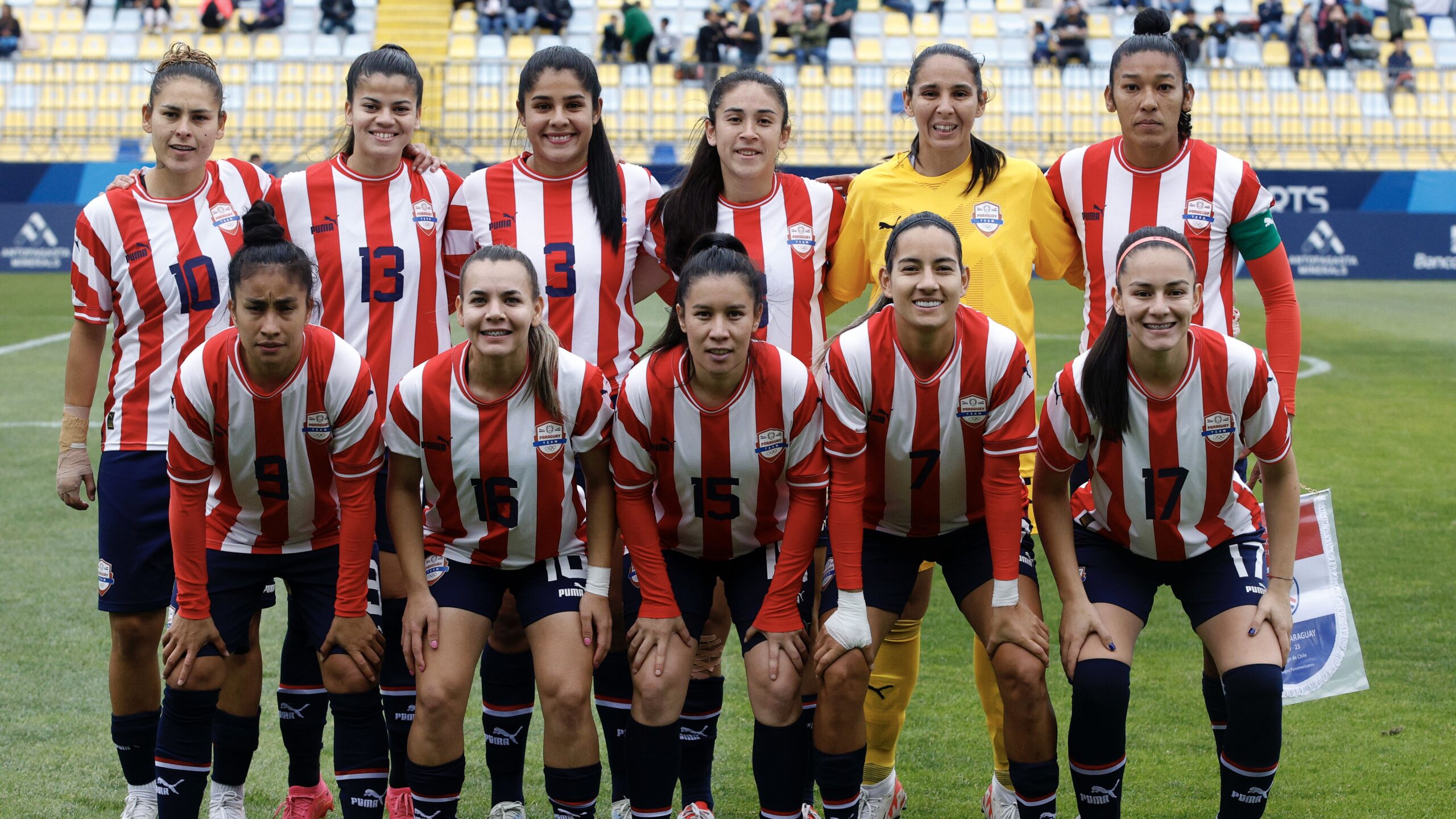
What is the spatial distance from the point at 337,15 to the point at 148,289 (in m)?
20.5

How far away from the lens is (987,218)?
13.1 feet

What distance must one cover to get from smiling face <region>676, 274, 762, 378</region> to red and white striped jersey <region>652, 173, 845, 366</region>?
0.49 metres

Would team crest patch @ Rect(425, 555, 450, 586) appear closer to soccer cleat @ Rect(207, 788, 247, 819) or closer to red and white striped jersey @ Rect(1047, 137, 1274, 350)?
soccer cleat @ Rect(207, 788, 247, 819)

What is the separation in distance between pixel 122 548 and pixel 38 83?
20.8 metres

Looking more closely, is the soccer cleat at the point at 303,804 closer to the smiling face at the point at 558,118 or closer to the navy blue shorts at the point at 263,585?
the navy blue shorts at the point at 263,585

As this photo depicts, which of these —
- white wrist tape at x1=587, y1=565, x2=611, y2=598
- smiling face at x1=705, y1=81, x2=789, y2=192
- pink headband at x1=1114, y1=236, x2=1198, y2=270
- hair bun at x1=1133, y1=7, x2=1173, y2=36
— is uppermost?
hair bun at x1=1133, y1=7, x2=1173, y2=36

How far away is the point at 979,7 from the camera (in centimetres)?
2378

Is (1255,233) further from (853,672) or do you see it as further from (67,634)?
(67,634)

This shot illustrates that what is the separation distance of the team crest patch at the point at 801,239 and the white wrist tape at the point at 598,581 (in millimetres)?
1092

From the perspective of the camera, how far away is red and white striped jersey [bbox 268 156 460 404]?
399 centimetres

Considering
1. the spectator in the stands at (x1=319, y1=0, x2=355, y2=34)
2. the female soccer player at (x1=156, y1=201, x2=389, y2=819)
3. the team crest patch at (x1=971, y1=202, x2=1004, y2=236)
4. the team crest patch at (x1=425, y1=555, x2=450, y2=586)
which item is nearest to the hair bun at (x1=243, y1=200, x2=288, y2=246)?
the female soccer player at (x1=156, y1=201, x2=389, y2=819)

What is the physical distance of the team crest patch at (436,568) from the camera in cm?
363

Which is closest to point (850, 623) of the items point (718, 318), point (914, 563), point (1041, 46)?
point (914, 563)

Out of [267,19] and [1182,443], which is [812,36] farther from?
[1182,443]
